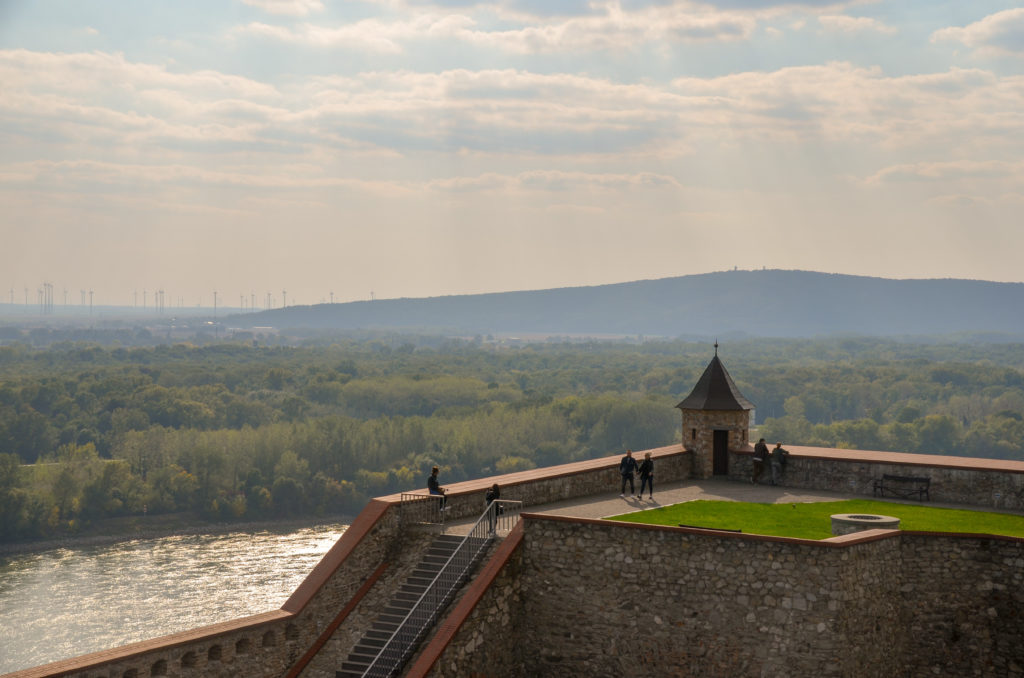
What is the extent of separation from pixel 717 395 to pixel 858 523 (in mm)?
8381

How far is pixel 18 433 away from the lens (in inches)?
5394

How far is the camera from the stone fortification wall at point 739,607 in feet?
59.6

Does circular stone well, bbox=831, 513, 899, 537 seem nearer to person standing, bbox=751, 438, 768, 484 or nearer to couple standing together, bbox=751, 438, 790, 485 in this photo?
couple standing together, bbox=751, 438, 790, 485

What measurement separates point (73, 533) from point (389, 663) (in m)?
89.3

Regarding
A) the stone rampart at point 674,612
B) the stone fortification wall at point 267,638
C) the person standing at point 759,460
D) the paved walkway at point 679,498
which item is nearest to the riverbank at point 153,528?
the paved walkway at point 679,498

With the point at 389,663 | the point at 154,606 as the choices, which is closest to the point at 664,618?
the point at 389,663

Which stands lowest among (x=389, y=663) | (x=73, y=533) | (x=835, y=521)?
(x=73, y=533)

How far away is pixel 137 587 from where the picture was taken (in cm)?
7431

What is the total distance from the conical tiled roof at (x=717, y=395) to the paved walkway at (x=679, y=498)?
181 cm

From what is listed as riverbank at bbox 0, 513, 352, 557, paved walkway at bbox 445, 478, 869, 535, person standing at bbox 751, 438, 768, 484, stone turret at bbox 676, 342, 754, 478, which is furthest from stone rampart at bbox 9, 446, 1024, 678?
riverbank at bbox 0, 513, 352, 557

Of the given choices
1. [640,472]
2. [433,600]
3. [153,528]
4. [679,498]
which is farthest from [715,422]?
[153,528]

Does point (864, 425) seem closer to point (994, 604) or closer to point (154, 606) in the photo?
point (154, 606)

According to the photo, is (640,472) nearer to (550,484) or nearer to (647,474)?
(647,474)

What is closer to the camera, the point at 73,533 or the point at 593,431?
the point at 73,533
